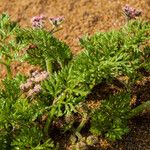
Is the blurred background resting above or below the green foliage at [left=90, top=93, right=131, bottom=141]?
above

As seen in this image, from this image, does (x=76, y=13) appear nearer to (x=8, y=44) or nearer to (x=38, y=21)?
(x=38, y=21)

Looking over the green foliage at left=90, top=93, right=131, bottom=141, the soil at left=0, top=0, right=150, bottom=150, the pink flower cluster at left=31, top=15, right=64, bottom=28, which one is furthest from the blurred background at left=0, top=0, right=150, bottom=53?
the green foliage at left=90, top=93, right=131, bottom=141

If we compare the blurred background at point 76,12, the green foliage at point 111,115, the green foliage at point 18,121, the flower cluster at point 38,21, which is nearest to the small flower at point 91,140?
the green foliage at point 111,115

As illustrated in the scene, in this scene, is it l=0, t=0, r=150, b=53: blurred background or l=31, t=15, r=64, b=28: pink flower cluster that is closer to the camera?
l=31, t=15, r=64, b=28: pink flower cluster

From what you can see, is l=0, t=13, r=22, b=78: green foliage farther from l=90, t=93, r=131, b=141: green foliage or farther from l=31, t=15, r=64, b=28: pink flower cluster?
l=90, t=93, r=131, b=141: green foliage

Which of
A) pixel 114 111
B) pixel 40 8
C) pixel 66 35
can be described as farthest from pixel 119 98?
pixel 40 8

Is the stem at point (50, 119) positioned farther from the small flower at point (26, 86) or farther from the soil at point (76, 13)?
the soil at point (76, 13)

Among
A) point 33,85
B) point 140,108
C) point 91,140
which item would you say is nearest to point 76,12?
point 33,85

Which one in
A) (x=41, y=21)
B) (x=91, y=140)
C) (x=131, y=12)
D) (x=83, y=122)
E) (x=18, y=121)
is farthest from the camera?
(x=41, y=21)

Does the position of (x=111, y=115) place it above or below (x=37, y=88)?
below
